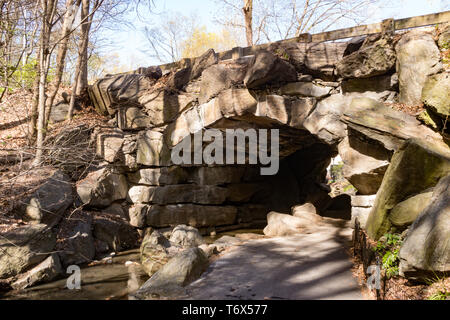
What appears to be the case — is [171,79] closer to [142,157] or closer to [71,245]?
[142,157]

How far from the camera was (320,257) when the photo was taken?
17.2ft

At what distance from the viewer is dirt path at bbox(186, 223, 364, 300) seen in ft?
13.0

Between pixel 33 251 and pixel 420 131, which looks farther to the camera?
pixel 33 251

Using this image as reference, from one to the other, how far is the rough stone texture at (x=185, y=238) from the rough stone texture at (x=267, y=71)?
3391mm

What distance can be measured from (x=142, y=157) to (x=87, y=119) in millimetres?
2234

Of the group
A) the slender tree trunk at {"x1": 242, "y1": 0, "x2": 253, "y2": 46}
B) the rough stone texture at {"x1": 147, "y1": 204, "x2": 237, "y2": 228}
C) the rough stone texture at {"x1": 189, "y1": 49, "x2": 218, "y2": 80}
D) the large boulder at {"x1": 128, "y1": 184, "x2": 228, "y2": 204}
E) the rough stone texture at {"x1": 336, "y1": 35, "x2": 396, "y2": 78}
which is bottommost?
the rough stone texture at {"x1": 147, "y1": 204, "x2": 237, "y2": 228}

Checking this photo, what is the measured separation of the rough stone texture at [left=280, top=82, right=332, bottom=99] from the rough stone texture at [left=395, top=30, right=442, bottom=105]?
147cm

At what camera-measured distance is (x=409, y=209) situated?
4277 millimetres

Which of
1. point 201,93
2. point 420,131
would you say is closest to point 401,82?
point 420,131

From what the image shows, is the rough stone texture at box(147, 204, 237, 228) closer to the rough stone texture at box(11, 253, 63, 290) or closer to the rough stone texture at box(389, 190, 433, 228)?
the rough stone texture at box(11, 253, 63, 290)

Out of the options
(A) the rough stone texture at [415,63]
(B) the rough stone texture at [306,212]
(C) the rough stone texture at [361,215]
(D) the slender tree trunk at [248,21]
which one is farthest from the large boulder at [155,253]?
(D) the slender tree trunk at [248,21]

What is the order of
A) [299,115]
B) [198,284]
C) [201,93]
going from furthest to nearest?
[201,93] < [299,115] < [198,284]

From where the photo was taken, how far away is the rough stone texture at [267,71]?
7.09 meters

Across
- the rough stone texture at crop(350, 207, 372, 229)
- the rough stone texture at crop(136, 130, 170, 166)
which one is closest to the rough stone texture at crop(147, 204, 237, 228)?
the rough stone texture at crop(136, 130, 170, 166)
